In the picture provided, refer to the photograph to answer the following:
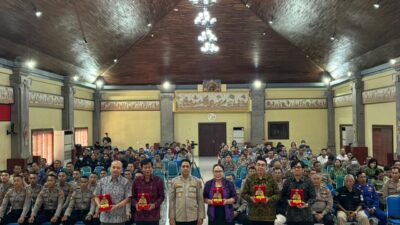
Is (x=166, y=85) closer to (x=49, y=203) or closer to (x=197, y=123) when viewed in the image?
(x=197, y=123)

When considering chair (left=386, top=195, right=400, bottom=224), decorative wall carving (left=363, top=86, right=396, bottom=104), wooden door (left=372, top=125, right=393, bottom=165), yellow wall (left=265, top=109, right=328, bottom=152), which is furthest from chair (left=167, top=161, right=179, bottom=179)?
yellow wall (left=265, top=109, right=328, bottom=152)

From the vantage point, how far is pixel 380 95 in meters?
18.6

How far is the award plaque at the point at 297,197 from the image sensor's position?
582 centimetres

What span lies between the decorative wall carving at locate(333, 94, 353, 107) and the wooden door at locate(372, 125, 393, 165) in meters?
3.25

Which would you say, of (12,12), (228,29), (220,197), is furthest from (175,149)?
(220,197)

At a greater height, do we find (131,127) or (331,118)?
(331,118)

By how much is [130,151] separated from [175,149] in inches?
178

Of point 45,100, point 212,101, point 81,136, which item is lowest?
point 81,136

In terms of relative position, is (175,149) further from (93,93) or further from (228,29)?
(93,93)

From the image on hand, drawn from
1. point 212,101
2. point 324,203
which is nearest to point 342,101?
point 212,101

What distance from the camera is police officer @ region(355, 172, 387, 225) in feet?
24.9

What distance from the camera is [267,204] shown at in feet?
19.0

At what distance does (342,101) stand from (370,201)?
17228 mm

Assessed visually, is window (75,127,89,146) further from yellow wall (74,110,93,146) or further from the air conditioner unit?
the air conditioner unit
